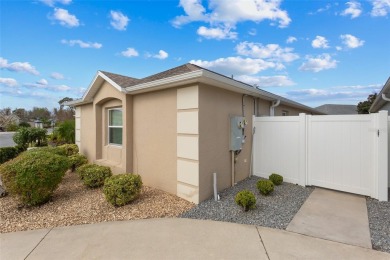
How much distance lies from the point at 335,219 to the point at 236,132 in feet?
9.86

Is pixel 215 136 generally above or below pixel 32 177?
above

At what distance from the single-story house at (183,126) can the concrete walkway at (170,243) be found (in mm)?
1439

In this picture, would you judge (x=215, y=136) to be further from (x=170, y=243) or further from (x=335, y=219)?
(x=335, y=219)

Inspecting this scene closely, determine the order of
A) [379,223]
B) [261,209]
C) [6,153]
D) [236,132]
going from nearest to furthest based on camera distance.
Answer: [379,223]
[261,209]
[236,132]
[6,153]

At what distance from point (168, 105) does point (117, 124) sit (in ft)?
10.3

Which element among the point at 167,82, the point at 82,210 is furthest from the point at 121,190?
the point at 167,82

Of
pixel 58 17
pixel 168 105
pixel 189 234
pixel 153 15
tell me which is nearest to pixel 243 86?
pixel 168 105

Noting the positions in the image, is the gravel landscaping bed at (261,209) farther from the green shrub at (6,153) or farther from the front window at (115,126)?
the green shrub at (6,153)

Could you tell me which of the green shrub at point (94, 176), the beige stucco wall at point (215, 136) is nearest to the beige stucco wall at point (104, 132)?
the green shrub at point (94, 176)

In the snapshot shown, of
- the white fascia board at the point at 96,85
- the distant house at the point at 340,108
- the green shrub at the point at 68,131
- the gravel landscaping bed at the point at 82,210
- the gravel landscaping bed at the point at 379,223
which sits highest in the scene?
the distant house at the point at 340,108

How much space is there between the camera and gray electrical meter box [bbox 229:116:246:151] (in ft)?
19.0

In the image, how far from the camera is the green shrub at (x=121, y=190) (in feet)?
15.0

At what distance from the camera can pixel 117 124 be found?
302 inches

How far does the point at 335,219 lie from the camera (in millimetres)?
3986
